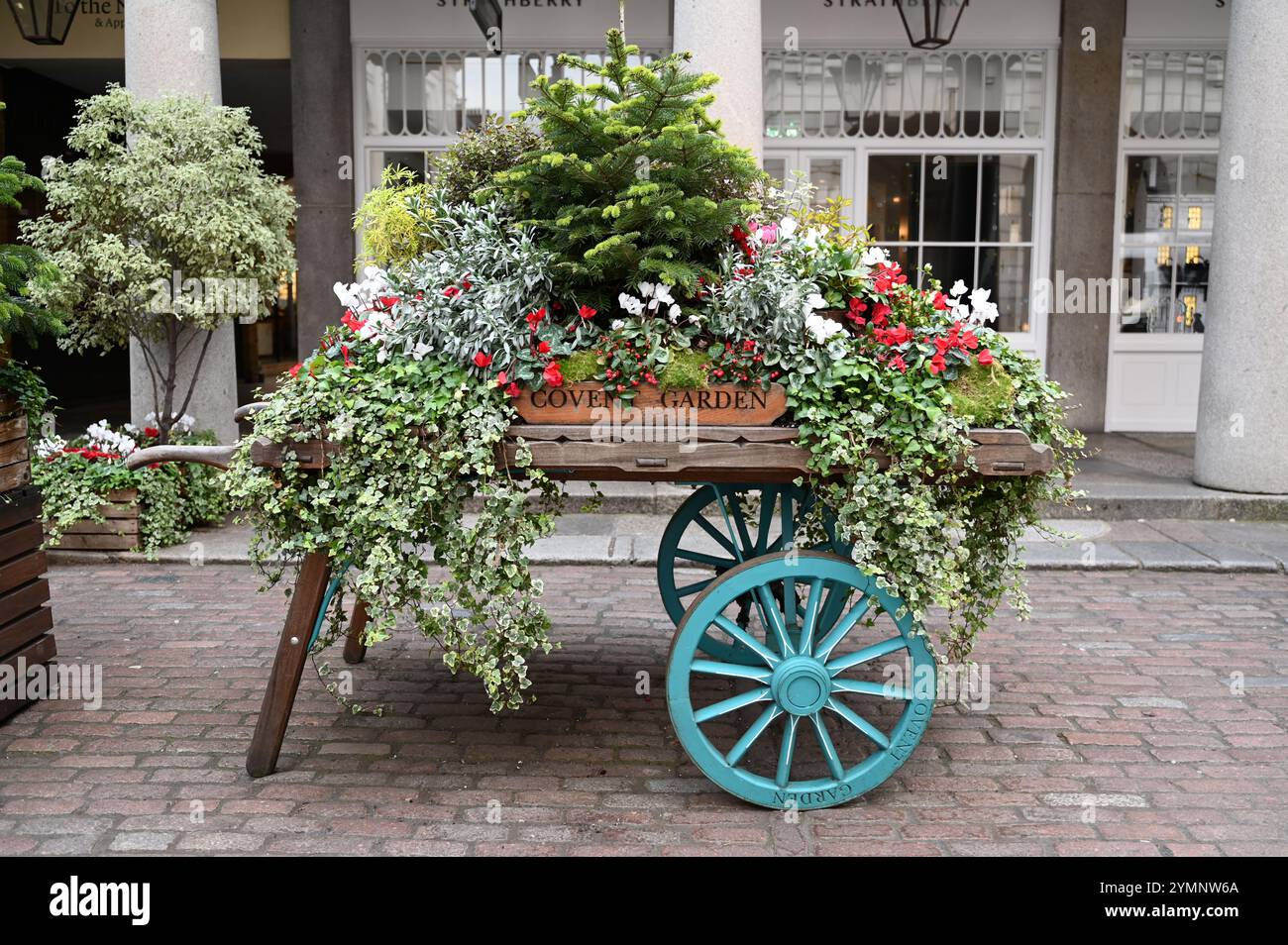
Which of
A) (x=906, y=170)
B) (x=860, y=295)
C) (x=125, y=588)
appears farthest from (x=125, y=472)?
(x=906, y=170)

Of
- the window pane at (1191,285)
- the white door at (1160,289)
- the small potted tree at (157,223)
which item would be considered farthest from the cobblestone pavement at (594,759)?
the window pane at (1191,285)

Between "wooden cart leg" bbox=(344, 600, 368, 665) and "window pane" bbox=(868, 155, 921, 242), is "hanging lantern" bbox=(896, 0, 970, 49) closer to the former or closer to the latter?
"window pane" bbox=(868, 155, 921, 242)

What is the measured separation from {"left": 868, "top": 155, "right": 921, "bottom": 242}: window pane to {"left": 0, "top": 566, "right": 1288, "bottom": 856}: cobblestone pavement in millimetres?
6261

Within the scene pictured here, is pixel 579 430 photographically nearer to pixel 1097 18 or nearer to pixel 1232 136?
pixel 1232 136

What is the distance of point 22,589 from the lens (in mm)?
4676

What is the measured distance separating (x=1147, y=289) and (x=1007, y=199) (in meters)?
1.73

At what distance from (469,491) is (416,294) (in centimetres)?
69

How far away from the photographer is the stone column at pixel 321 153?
11.0m

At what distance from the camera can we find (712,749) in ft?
12.0

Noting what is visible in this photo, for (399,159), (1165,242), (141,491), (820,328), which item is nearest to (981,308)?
(820,328)

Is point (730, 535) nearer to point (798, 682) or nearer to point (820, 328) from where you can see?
point (798, 682)

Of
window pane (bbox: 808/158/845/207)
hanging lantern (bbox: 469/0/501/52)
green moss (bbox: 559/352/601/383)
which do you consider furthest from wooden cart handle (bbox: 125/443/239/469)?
window pane (bbox: 808/158/845/207)

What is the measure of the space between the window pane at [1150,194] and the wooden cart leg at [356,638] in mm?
9349

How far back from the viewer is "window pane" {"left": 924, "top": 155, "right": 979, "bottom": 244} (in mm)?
11304
